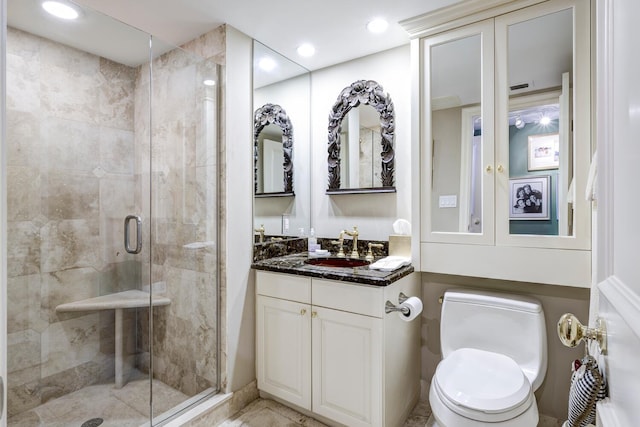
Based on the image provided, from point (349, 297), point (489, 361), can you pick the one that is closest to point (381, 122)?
point (349, 297)

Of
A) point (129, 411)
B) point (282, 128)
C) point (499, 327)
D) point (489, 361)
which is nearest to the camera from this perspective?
point (489, 361)

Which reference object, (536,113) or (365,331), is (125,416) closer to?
(365,331)

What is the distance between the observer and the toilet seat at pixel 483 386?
4.47ft

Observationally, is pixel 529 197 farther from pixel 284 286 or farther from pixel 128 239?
pixel 128 239

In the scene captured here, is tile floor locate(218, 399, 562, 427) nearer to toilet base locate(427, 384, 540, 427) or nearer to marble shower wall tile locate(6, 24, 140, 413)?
toilet base locate(427, 384, 540, 427)

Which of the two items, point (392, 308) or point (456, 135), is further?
point (456, 135)

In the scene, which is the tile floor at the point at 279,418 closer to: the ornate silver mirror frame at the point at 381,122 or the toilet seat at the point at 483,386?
the toilet seat at the point at 483,386

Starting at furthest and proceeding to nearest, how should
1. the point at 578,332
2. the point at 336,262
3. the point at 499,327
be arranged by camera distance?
the point at 336,262, the point at 499,327, the point at 578,332

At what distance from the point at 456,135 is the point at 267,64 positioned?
139 cm

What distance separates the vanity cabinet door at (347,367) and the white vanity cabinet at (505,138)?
1.95 ft

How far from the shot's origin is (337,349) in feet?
5.98

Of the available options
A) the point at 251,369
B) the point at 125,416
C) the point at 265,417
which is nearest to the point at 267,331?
the point at 251,369

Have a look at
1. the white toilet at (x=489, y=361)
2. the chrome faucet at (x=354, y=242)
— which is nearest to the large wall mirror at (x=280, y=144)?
the chrome faucet at (x=354, y=242)

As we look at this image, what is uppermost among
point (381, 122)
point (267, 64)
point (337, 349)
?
point (267, 64)
